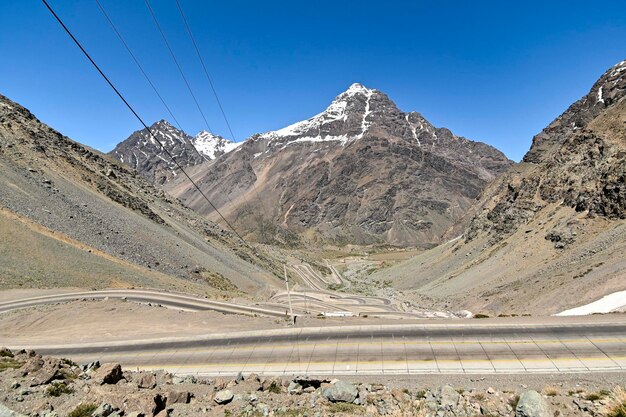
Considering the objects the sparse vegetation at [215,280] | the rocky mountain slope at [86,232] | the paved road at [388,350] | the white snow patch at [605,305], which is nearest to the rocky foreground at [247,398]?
the paved road at [388,350]

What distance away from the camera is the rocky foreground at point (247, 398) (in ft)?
38.8

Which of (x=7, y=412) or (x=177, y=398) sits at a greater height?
(x=7, y=412)

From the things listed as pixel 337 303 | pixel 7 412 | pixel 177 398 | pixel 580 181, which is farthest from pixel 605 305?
pixel 580 181

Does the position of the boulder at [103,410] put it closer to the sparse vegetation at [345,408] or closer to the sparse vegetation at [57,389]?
the sparse vegetation at [57,389]

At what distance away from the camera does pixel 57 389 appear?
13047 mm

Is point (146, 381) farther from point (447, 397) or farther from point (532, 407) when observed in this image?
point (532, 407)

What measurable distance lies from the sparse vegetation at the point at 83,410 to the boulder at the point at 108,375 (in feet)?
9.23

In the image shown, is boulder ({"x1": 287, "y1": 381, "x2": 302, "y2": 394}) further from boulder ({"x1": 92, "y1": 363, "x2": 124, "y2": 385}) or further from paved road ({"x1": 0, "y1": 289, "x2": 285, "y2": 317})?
paved road ({"x1": 0, "y1": 289, "x2": 285, "y2": 317})

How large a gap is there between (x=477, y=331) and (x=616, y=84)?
151690mm

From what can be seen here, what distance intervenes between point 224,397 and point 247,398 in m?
0.84

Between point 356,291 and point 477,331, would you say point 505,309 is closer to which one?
point 477,331

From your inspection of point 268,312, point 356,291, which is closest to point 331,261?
point 356,291

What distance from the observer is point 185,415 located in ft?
40.8

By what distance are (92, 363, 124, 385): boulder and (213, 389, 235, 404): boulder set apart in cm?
450
